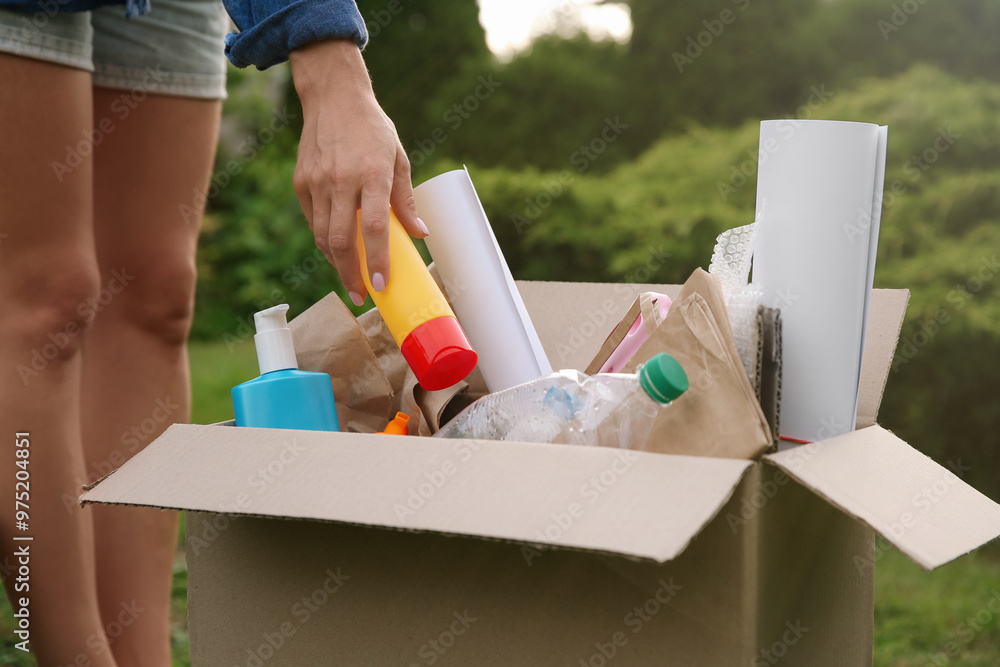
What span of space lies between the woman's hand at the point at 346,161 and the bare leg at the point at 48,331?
340mm

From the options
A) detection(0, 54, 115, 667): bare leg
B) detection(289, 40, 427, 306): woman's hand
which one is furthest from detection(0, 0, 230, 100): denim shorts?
detection(289, 40, 427, 306): woman's hand

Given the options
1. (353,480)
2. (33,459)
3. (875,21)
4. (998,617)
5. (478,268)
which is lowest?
(998,617)

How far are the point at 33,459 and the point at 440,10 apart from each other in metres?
3.56

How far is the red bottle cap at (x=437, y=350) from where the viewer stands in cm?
91

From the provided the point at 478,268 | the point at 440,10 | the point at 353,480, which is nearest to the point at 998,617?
the point at 478,268

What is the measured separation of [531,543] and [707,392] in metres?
0.22

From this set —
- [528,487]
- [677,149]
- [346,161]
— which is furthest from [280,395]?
[677,149]

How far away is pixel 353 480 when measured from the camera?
69 cm

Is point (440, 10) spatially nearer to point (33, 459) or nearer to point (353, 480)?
point (33, 459)

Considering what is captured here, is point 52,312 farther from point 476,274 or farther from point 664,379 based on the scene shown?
point 664,379

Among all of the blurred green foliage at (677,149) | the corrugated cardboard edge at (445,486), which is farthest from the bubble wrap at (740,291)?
the blurred green foliage at (677,149)

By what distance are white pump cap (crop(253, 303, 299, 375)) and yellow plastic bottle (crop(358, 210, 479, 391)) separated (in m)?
0.11

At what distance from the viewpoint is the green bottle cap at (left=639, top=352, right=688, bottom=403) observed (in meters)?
0.69

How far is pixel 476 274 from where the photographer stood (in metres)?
1.02
